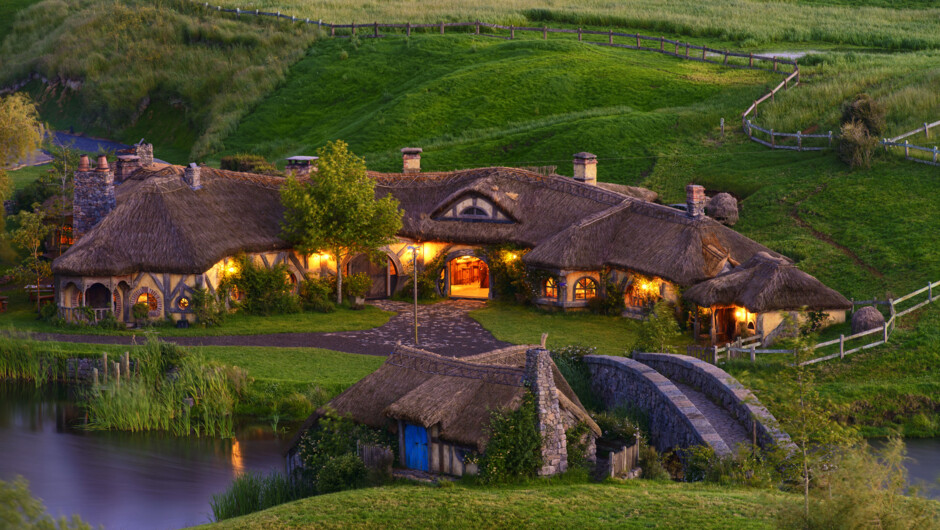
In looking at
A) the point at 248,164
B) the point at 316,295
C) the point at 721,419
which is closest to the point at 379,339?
the point at 316,295

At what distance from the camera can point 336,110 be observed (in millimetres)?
76312

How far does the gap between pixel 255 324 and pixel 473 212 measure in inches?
392

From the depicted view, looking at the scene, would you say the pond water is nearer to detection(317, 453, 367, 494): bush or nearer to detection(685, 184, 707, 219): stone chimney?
detection(317, 453, 367, 494): bush

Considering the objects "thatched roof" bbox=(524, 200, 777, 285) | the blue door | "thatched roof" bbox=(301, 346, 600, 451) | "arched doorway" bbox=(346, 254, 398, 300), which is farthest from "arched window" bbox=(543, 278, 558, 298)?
the blue door

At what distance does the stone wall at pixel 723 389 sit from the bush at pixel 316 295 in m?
15.3

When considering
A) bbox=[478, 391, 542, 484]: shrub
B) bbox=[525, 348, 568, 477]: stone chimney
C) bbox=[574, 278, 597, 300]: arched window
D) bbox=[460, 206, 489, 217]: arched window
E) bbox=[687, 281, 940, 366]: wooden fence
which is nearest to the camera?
bbox=[478, 391, 542, 484]: shrub

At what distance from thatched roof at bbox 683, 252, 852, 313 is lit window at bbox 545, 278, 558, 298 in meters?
6.77

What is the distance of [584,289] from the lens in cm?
4619

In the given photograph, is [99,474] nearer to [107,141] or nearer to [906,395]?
[906,395]

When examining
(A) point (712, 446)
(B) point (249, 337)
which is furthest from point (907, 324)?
(B) point (249, 337)

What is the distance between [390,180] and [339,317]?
7.75 m

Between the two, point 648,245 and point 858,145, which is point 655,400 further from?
point 858,145

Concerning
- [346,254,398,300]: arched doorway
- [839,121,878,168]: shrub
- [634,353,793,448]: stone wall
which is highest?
[839,121,878,168]: shrub

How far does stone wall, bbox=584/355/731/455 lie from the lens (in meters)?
27.9
